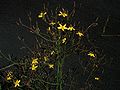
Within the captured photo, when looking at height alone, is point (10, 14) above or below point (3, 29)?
above

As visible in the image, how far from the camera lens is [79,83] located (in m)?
5.38

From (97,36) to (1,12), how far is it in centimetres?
307

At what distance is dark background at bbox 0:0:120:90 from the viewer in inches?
247

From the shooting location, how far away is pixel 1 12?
8.91 metres

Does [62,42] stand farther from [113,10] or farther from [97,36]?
[113,10]

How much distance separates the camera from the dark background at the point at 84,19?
628cm

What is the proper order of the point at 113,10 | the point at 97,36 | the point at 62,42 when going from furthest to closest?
the point at 113,10 < the point at 97,36 < the point at 62,42

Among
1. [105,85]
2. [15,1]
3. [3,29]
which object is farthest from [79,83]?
[15,1]

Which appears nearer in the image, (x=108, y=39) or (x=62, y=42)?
(x=62, y=42)

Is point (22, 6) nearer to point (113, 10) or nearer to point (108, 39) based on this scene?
point (113, 10)

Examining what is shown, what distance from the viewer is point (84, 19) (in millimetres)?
7980

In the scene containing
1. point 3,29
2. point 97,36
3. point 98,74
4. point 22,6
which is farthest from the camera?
point 22,6

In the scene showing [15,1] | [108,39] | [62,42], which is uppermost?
[15,1]

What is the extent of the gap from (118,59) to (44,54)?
2992mm
